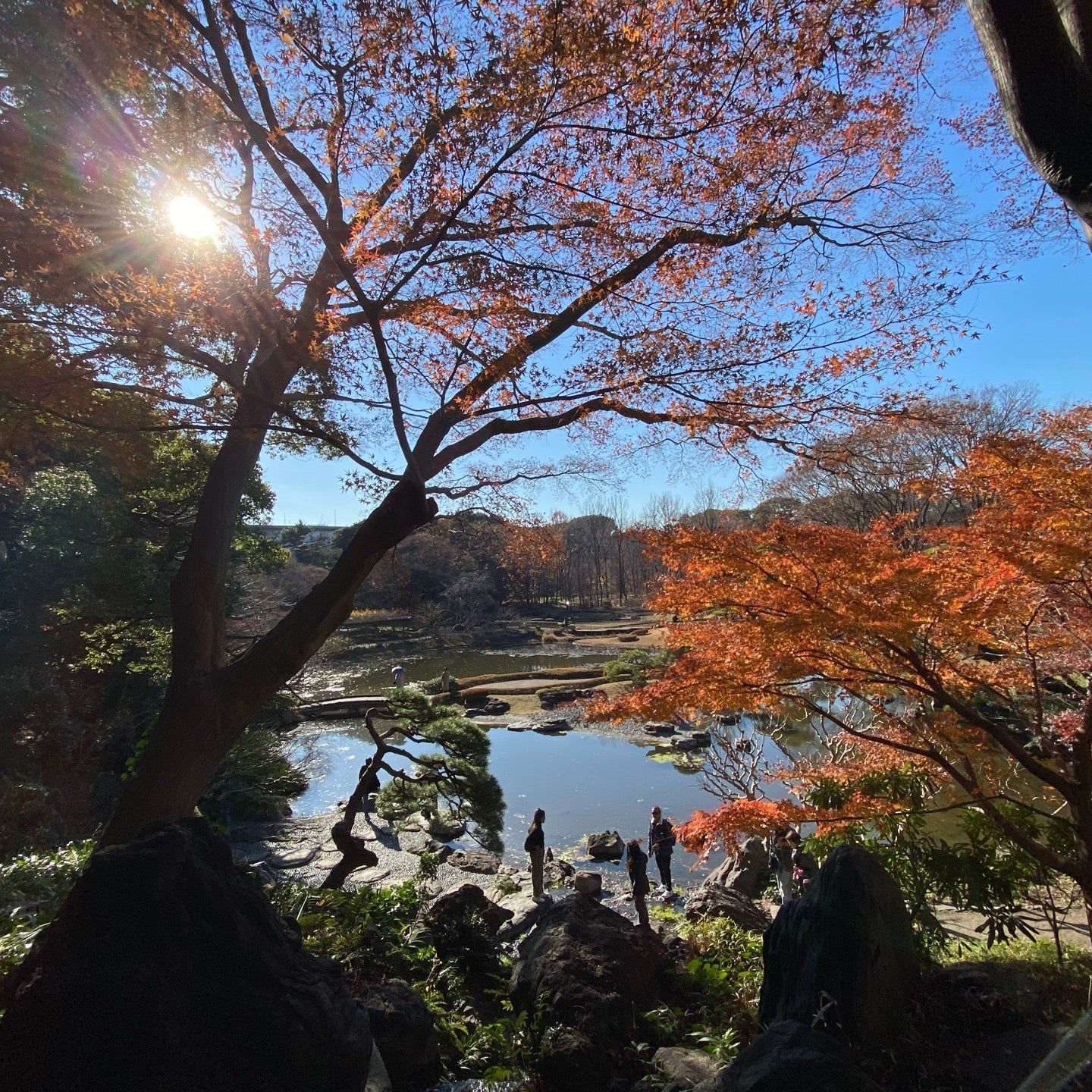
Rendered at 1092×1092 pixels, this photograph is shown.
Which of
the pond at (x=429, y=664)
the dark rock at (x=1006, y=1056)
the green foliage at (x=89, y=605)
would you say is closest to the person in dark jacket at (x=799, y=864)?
the dark rock at (x=1006, y=1056)

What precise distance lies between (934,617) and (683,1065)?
117 inches

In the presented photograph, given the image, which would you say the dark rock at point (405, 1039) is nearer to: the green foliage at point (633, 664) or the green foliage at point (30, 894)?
the green foliage at point (30, 894)

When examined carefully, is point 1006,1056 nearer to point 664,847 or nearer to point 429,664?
point 664,847

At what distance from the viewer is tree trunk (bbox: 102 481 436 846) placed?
3957 mm

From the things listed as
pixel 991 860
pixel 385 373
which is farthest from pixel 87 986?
pixel 991 860

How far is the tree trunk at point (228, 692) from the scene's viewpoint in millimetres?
3957

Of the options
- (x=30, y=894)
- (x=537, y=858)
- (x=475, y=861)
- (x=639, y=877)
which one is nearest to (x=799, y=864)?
(x=639, y=877)

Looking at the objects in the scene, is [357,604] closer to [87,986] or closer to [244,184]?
[244,184]

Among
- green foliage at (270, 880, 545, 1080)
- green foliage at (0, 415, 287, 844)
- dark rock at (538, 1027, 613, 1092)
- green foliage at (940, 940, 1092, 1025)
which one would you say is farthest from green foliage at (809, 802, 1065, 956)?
green foliage at (0, 415, 287, 844)

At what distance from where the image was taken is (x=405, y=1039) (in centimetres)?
321

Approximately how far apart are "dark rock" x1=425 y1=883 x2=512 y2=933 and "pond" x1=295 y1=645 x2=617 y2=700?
1490 centimetres

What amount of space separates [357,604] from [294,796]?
25.2 metres

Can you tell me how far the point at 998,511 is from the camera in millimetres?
4176

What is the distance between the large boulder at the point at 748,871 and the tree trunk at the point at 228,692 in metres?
6.89
